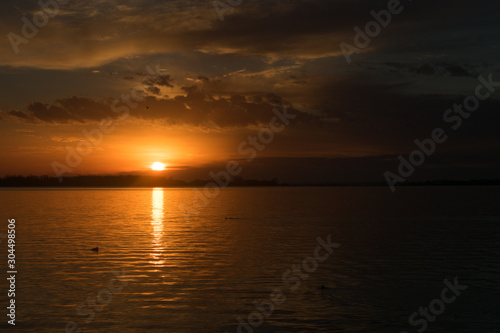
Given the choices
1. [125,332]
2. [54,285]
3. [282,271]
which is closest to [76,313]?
[125,332]

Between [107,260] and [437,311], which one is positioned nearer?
[437,311]

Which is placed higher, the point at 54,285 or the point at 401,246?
the point at 401,246

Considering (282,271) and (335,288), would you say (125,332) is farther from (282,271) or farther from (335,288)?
(282,271)

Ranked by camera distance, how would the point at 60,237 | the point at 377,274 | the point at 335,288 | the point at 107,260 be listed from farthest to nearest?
the point at 60,237, the point at 107,260, the point at 377,274, the point at 335,288

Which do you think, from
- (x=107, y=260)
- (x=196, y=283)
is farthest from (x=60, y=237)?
(x=196, y=283)

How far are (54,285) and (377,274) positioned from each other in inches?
832

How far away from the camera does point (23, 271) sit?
3506cm

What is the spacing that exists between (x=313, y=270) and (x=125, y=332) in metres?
17.1

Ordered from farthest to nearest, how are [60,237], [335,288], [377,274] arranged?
[60,237] → [377,274] → [335,288]

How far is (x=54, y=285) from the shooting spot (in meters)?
30.5

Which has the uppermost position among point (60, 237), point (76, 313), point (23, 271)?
point (60, 237)

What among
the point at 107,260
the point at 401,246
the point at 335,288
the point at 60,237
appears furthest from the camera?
the point at 60,237

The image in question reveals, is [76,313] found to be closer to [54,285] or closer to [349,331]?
[54,285]

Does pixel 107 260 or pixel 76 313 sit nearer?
pixel 76 313
